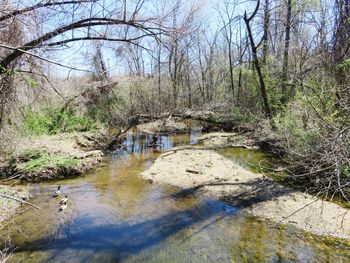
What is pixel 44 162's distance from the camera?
10883 millimetres

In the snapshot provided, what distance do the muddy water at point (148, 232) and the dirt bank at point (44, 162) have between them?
0.97m

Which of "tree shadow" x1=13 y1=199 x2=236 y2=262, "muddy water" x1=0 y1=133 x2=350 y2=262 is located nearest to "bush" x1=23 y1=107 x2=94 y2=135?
"muddy water" x1=0 y1=133 x2=350 y2=262

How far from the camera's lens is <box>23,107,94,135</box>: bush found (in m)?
14.4

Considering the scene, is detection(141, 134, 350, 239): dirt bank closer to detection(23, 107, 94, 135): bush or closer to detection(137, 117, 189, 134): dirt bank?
detection(23, 107, 94, 135): bush

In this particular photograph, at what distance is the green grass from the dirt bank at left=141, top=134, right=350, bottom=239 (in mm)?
2788

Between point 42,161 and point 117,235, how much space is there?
560cm

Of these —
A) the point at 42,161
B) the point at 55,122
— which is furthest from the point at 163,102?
the point at 42,161

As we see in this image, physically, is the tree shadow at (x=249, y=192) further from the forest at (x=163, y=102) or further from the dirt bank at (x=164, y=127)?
the dirt bank at (x=164, y=127)

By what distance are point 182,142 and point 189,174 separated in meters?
7.05

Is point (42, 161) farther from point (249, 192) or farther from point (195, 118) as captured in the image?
point (195, 118)

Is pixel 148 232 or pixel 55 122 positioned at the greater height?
pixel 55 122

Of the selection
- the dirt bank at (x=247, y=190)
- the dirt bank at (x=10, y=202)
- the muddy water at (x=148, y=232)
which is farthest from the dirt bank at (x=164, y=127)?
the dirt bank at (x=10, y=202)

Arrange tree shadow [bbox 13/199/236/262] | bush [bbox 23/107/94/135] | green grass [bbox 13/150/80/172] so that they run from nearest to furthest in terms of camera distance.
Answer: tree shadow [bbox 13/199/236/262] < green grass [bbox 13/150/80/172] < bush [bbox 23/107/94/135]

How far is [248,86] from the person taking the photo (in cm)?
2117
